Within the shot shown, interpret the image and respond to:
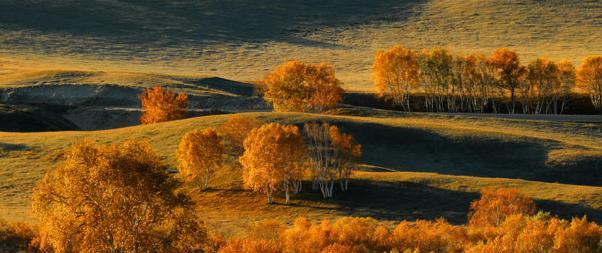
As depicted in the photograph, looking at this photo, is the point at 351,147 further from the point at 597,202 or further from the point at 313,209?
the point at 597,202

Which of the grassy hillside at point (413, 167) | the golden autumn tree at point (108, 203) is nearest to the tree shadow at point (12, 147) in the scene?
the grassy hillside at point (413, 167)

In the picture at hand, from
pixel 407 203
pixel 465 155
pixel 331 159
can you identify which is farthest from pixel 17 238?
pixel 465 155

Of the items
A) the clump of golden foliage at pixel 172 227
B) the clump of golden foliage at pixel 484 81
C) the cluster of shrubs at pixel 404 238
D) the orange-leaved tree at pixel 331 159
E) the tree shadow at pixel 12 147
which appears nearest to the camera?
the clump of golden foliage at pixel 172 227

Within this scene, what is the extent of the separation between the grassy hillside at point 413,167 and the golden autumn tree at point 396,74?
90.6 ft

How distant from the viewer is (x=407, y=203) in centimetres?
7331

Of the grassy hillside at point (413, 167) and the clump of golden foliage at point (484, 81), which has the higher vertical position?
the clump of golden foliage at point (484, 81)

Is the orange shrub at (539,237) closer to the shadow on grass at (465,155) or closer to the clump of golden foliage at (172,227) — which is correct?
the clump of golden foliage at (172,227)

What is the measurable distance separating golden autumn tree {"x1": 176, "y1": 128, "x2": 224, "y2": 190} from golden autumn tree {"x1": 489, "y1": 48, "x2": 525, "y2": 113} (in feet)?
214

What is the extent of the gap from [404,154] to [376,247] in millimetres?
36344

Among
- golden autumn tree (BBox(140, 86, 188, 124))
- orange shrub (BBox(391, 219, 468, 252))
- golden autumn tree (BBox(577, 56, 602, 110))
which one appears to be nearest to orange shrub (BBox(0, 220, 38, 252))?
orange shrub (BBox(391, 219, 468, 252))

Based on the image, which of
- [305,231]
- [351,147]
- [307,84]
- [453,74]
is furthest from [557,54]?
[305,231]

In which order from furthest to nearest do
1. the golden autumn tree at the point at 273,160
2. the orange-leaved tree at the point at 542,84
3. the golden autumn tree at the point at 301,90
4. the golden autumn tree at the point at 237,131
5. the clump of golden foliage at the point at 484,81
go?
the clump of golden foliage at the point at 484,81 → the orange-leaved tree at the point at 542,84 → the golden autumn tree at the point at 301,90 → the golden autumn tree at the point at 237,131 → the golden autumn tree at the point at 273,160

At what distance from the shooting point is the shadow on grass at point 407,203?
69.1 metres

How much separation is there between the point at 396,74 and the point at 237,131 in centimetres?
5820
